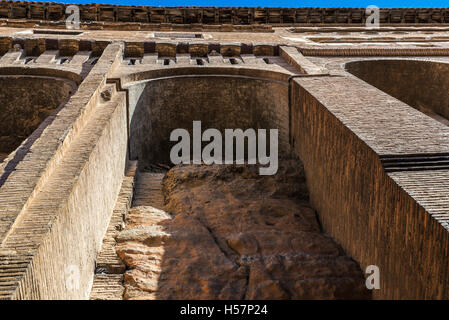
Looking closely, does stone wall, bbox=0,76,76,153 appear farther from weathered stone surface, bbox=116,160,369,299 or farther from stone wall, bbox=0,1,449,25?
stone wall, bbox=0,1,449,25

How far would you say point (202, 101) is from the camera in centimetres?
1007

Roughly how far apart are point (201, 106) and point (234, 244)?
15.9 ft

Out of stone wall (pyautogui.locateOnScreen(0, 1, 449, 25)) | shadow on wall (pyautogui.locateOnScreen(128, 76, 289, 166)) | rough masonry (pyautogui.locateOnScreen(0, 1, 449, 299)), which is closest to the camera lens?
rough masonry (pyautogui.locateOnScreen(0, 1, 449, 299))

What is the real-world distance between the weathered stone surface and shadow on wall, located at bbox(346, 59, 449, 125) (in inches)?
179

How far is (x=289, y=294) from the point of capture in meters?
4.80

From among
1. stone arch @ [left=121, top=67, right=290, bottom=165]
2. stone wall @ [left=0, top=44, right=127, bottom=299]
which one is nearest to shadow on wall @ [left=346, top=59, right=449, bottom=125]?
stone arch @ [left=121, top=67, right=290, bottom=165]

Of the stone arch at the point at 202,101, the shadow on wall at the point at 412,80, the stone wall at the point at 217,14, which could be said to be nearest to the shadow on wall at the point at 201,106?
the stone arch at the point at 202,101

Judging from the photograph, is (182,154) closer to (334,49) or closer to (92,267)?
(334,49)

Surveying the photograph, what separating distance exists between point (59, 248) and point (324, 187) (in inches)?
136

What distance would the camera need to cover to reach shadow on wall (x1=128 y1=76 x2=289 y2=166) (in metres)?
9.55

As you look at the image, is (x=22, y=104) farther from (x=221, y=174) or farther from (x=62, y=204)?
(x=62, y=204)

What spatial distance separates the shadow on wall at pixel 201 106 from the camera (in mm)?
9547

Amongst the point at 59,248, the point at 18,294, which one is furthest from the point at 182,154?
the point at 18,294
